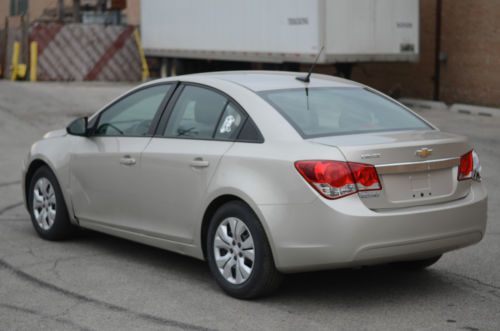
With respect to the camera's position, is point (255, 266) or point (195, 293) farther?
point (195, 293)

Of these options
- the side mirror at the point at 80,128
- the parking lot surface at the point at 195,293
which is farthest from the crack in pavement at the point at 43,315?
the side mirror at the point at 80,128

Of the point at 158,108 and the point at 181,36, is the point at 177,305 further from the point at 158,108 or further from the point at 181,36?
the point at 181,36

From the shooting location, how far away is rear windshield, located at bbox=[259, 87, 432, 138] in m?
6.60

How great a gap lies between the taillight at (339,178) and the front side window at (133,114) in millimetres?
1916

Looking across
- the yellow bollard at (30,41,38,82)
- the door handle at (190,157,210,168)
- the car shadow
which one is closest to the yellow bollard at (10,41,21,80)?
the yellow bollard at (30,41,38,82)

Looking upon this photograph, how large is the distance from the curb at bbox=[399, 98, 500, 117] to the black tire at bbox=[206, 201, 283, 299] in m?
15.1

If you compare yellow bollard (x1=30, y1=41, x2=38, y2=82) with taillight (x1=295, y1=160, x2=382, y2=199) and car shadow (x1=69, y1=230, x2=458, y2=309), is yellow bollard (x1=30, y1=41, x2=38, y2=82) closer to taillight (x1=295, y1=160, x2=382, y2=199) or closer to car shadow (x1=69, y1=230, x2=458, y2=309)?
car shadow (x1=69, y1=230, x2=458, y2=309)

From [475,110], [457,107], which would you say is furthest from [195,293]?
[457,107]

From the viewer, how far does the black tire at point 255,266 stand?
626 centimetres

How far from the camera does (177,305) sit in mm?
6336

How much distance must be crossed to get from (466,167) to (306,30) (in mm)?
14903

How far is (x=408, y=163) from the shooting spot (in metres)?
6.20

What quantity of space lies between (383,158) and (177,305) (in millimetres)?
1582

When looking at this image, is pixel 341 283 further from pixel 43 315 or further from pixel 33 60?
pixel 33 60
